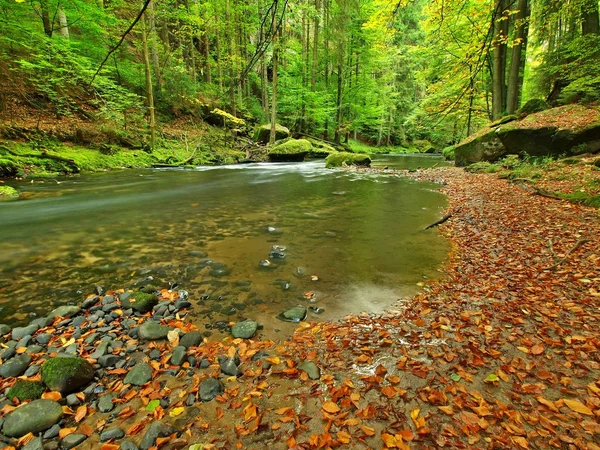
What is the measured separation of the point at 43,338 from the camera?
3090 mm

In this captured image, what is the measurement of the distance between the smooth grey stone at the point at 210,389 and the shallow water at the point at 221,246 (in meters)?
0.89

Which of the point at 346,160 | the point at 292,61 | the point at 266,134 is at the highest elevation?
the point at 292,61

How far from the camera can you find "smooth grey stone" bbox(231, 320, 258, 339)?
3.20m

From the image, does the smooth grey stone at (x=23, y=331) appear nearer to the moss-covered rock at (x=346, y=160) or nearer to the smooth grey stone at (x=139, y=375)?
the smooth grey stone at (x=139, y=375)

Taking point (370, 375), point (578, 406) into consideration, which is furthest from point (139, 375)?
point (578, 406)

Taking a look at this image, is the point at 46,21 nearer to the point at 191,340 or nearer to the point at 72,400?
the point at 191,340

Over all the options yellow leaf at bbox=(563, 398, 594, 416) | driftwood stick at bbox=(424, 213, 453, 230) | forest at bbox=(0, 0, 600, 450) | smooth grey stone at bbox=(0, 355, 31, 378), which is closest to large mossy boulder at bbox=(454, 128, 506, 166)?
forest at bbox=(0, 0, 600, 450)

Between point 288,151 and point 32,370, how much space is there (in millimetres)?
18581

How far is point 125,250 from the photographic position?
549 cm

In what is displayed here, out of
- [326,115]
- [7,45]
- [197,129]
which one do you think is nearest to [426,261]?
[7,45]

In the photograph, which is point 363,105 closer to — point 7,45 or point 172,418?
point 7,45

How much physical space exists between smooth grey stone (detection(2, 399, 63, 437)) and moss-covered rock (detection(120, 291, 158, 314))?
1.38 meters

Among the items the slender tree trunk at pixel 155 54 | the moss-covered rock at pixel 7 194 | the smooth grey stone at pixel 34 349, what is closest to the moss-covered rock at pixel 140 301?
the smooth grey stone at pixel 34 349

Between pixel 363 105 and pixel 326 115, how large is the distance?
7.27 meters
